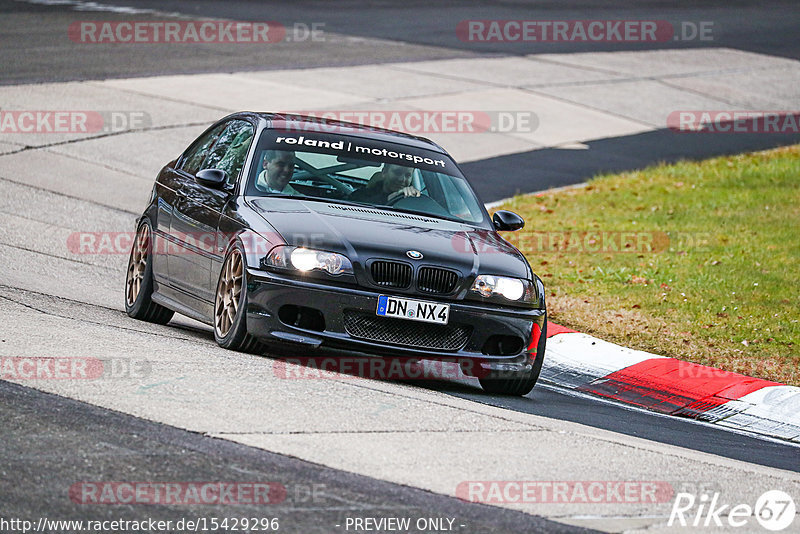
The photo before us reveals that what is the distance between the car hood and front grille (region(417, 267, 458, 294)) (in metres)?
0.05

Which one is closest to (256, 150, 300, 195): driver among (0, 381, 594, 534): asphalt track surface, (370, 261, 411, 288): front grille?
(370, 261, 411, 288): front grille

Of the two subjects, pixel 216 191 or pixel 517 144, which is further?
pixel 517 144

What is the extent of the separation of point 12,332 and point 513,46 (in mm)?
23384

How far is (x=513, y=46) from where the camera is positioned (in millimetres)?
30047

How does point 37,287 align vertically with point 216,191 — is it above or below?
below

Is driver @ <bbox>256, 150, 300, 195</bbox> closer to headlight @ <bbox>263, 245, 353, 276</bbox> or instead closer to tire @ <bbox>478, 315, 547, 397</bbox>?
headlight @ <bbox>263, 245, 353, 276</bbox>

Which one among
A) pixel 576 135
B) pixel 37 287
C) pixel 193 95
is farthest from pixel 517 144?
pixel 37 287

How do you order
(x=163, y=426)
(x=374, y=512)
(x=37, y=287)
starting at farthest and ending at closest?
(x=37, y=287) < (x=163, y=426) < (x=374, y=512)

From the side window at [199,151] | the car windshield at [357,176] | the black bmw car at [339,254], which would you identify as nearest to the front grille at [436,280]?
the black bmw car at [339,254]

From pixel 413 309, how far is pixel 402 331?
153mm

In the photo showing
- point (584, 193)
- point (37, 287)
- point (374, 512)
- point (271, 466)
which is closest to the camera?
point (374, 512)

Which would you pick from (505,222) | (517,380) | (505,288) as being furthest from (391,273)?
(505,222)

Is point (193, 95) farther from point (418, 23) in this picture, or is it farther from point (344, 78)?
point (418, 23)

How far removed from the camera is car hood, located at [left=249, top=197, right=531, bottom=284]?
8.01 metres
